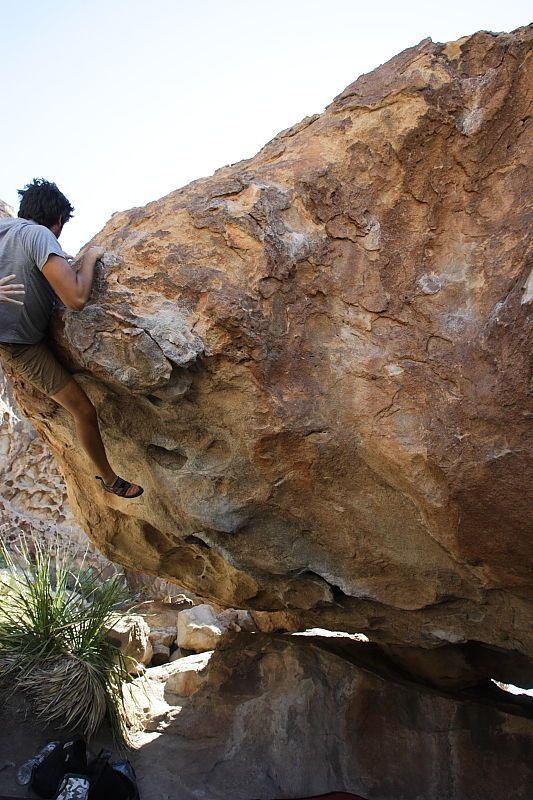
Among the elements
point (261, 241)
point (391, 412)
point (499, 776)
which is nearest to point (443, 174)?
point (261, 241)

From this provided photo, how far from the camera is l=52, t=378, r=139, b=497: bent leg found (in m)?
3.43

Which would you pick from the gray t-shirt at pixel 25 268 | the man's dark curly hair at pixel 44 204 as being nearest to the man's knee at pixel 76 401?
the gray t-shirt at pixel 25 268

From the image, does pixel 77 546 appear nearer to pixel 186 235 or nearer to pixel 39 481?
pixel 39 481

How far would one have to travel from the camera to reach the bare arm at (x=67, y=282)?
2936mm

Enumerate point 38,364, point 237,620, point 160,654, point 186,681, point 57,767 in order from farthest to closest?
point 160,654
point 237,620
point 186,681
point 57,767
point 38,364

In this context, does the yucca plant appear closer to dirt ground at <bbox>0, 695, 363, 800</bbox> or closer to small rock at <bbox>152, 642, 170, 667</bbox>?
dirt ground at <bbox>0, 695, 363, 800</bbox>

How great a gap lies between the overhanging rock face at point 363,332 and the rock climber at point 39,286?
9cm

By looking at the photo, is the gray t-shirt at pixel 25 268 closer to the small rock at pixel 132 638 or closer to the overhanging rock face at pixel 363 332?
the overhanging rock face at pixel 363 332

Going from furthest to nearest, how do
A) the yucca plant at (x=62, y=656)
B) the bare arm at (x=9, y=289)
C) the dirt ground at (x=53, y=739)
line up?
the yucca plant at (x=62, y=656), the dirt ground at (x=53, y=739), the bare arm at (x=9, y=289)

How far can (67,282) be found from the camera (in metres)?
2.94

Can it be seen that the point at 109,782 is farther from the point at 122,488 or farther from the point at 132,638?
the point at 132,638

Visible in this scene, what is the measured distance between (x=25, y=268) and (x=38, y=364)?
0.47 meters

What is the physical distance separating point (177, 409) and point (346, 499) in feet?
2.87

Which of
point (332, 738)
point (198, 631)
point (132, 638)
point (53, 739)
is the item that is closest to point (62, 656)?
point (53, 739)
